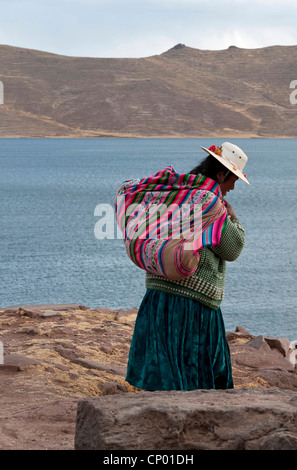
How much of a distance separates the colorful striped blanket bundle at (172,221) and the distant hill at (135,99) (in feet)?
448

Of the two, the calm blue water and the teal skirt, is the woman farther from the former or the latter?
the calm blue water

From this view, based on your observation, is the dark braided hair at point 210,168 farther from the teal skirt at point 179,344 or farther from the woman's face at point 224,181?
the teal skirt at point 179,344

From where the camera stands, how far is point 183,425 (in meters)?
2.81

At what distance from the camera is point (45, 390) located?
5344 mm

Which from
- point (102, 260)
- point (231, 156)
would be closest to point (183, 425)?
point (231, 156)

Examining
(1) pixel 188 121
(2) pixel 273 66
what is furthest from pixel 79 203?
(2) pixel 273 66

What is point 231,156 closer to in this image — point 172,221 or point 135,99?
point 172,221

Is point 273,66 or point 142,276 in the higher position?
point 273,66

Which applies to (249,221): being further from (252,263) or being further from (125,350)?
(125,350)

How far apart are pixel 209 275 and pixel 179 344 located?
0.36 metres

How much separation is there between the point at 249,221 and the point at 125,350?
25855 mm

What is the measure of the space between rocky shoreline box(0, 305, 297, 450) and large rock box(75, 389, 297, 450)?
58cm

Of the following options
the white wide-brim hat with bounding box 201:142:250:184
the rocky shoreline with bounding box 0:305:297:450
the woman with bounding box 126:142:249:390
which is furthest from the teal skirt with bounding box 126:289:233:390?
the white wide-brim hat with bounding box 201:142:250:184

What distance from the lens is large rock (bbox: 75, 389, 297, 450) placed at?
2.74m
